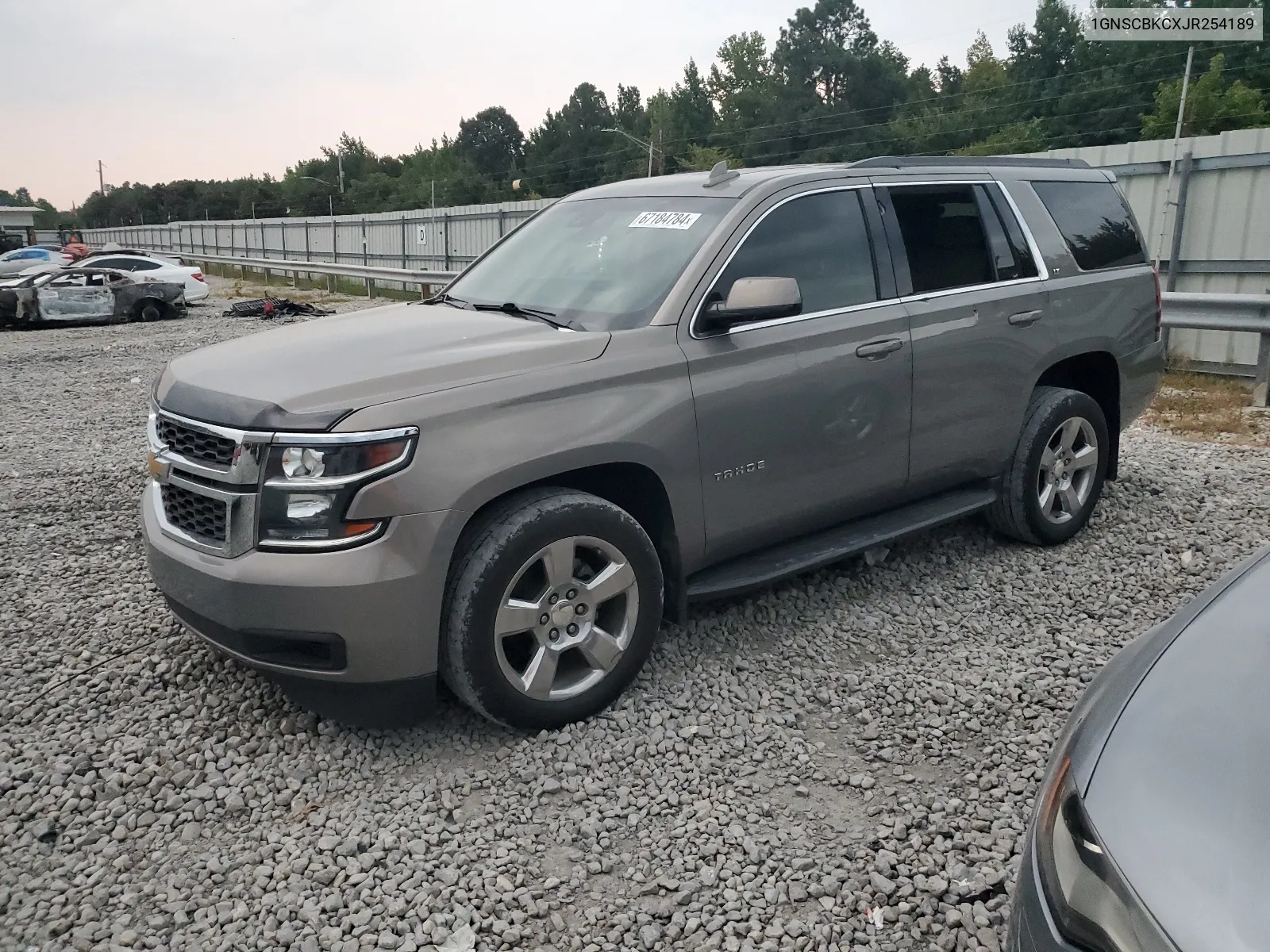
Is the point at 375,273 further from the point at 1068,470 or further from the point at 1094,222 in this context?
the point at 1068,470

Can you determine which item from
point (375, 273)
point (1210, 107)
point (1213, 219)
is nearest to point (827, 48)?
point (1210, 107)

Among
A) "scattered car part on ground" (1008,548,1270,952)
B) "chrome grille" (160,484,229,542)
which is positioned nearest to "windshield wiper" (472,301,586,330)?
"chrome grille" (160,484,229,542)

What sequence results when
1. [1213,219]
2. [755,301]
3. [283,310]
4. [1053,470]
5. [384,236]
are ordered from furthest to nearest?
1. [384,236]
2. [283,310]
3. [1213,219]
4. [1053,470]
5. [755,301]

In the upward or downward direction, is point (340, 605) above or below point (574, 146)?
below

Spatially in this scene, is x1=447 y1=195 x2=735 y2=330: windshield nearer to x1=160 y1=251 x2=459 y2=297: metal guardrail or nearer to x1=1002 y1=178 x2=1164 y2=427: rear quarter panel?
x1=1002 y1=178 x2=1164 y2=427: rear quarter panel

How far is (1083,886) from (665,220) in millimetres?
3172

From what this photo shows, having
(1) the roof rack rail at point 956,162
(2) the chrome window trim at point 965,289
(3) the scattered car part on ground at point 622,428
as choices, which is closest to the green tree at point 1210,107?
(1) the roof rack rail at point 956,162

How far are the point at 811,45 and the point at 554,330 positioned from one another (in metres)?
78.1

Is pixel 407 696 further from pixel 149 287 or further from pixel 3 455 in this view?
pixel 149 287

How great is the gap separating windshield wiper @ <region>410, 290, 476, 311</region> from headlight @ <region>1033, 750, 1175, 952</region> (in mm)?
3171

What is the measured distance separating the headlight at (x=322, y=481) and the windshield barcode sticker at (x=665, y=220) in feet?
5.32

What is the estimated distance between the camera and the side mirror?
3748 millimetres

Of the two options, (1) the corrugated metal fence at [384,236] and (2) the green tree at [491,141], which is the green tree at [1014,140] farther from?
(2) the green tree at [491,141]

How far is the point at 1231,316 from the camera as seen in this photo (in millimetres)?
8641
